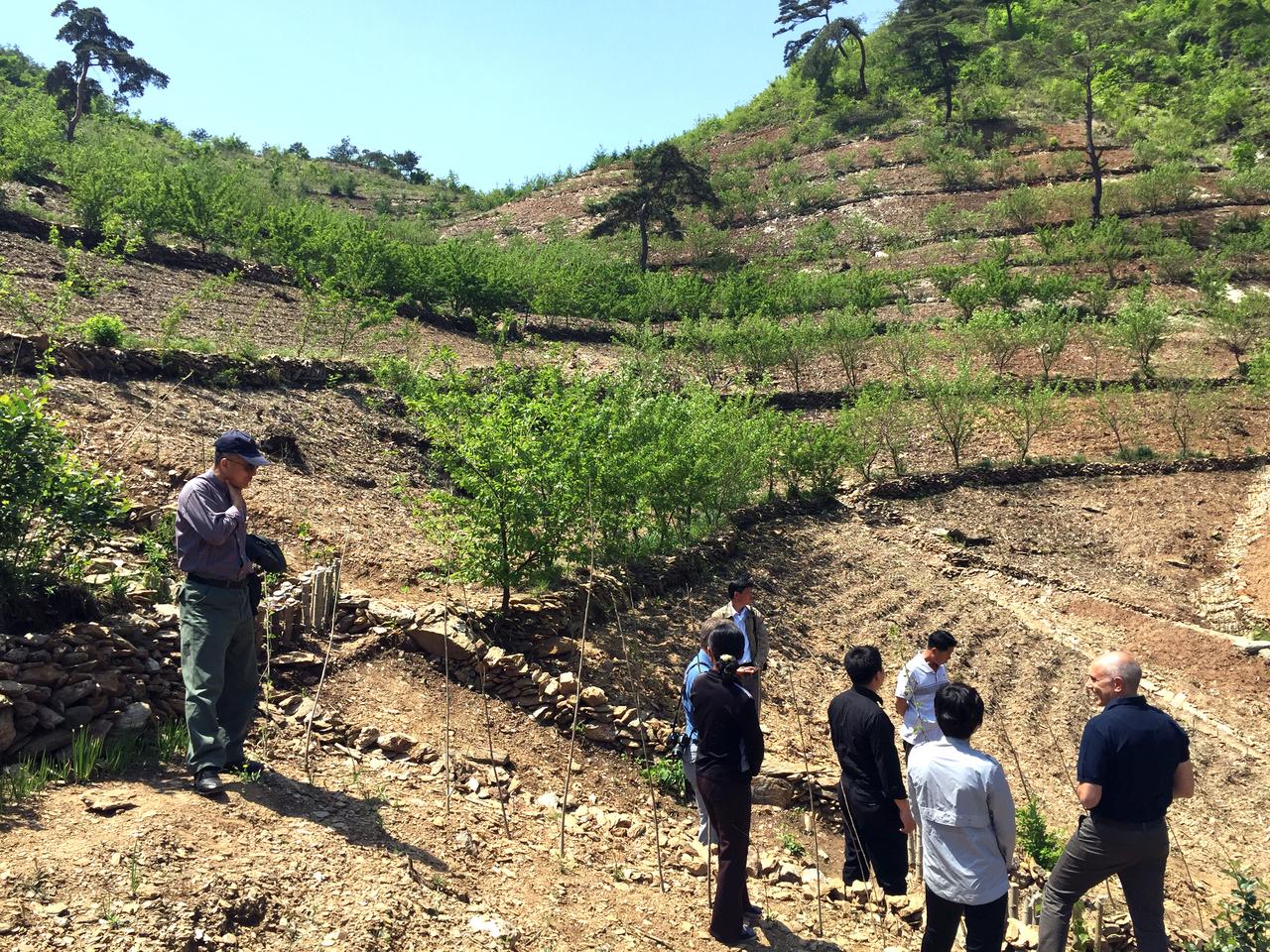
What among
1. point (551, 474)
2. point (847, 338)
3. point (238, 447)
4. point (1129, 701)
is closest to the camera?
point (1129, 701)

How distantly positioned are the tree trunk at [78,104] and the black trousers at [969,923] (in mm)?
42151

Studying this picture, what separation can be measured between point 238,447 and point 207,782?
1.78 metres

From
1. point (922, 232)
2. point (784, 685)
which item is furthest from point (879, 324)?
point (784, 685)

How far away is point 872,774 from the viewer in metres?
4.63

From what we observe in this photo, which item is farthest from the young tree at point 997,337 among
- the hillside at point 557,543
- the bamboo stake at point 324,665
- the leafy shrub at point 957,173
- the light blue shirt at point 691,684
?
the leafy shrub at point 957,173

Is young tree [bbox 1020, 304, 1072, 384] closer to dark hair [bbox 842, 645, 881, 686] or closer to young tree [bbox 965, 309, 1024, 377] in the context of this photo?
young tree [bbox 965, 309, 1024, 377]

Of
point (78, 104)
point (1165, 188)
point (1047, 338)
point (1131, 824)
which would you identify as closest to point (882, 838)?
point (1131, 824)

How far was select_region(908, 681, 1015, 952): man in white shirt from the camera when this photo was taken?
149 inches

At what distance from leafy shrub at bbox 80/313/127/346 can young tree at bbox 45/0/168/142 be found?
3171cm

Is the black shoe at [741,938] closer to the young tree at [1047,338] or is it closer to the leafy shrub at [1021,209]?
the young tree at [1047,338]

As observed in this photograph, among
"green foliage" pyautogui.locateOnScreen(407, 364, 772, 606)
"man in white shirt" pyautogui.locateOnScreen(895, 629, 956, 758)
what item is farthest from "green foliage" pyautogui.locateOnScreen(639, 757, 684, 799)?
"green foliage" pyautogui.locateOnScreen(407, 364, 772, 606)

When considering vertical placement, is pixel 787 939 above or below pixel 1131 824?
below

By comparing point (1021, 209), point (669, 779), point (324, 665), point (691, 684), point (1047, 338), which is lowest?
point (669, 779)

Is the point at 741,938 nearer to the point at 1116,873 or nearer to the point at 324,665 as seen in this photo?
the point at 1116,873
